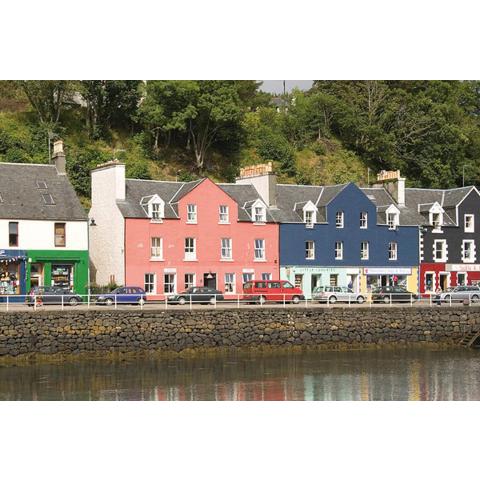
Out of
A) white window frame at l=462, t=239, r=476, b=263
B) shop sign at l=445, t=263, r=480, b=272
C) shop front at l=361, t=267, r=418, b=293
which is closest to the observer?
shop front at l=361, t=267, r=418, b=293

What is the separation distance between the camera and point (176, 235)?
2242 inches

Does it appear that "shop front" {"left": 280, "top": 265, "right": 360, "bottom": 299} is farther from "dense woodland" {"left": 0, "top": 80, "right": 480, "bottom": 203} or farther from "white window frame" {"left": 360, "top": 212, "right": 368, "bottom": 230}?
"dense woodland" {"left": 0, "top": 80, "right": 480, "bottom": 203}

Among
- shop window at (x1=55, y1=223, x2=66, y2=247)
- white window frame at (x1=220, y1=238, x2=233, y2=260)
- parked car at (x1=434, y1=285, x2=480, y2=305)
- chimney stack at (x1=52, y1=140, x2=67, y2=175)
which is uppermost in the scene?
chimney stack at (x1=52, y1=140, x2=67, y2=175)

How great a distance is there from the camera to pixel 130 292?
49.8 m

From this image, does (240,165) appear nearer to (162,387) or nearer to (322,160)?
(322,160)

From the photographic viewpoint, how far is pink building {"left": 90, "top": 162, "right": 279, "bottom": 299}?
55594 mm

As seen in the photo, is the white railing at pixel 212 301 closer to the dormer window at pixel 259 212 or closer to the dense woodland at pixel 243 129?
the dormer window at pixel 259 212

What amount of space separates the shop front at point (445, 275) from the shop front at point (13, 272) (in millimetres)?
28889

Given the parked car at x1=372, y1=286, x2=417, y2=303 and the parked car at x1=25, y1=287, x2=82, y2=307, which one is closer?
the parked car at x1=25, y1=287, x2=82, y2=307

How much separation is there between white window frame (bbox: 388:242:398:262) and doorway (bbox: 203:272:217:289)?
13.7 meters

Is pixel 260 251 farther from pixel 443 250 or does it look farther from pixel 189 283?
pixel 443 250

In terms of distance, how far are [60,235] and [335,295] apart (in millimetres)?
16672

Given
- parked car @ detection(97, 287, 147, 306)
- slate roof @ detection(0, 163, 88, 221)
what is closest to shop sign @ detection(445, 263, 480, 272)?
parked car @ detection(97, 287, 147, 306)

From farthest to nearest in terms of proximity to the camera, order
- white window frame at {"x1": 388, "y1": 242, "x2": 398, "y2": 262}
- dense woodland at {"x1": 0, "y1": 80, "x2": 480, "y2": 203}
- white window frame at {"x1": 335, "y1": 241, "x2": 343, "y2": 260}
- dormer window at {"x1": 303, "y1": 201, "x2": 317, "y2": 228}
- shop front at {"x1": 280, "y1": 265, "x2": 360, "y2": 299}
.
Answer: dense woodland at {"x1": 0, "y1": 80, "x2": 480, "y2": 203}, white window frame at {"x1": 388, "y1": 242, "x2": 398, "y2": 262}, white window frame at {"x1": 335, "y1": 241, "x2": 343, "y2": 260}, dormer window at {"x1": 303, "y1": 201, "x2": 317, "y2": 228}, shop front at {"x1": 280, "y1": 265, "x2": 360, "y2": 299}
